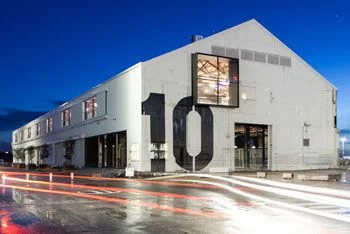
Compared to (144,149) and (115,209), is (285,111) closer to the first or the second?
(144,149)

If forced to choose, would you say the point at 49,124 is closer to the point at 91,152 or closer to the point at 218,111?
the point at 91,152

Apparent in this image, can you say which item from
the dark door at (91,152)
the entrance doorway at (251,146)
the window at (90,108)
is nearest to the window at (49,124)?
the dark door at (91,152)

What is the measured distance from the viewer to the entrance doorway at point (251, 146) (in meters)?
51.2

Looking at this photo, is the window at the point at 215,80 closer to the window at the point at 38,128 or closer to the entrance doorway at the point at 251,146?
the entrance doorway at the point at 251,146

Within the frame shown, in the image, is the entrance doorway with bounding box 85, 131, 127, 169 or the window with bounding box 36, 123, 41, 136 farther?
the window with bounding box 36, 123, 41, 136

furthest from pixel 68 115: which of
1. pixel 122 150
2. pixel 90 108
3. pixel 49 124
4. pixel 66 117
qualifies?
pixel 122 150

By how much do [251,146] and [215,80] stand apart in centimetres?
928

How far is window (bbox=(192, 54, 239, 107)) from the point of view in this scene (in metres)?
46.9

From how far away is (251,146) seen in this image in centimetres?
5253

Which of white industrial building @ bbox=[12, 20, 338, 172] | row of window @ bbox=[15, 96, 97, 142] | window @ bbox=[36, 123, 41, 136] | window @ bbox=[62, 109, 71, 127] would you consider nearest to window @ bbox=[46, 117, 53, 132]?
row of window @ bbox=[15, 96, 97, 142]

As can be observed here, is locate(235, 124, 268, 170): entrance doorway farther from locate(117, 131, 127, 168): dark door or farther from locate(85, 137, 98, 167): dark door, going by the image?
locate(85, 137, 98, 167): dark door

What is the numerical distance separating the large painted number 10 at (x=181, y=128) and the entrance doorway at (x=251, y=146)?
4812 mm

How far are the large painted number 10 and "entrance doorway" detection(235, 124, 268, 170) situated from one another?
481 cm

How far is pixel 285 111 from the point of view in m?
53.4
